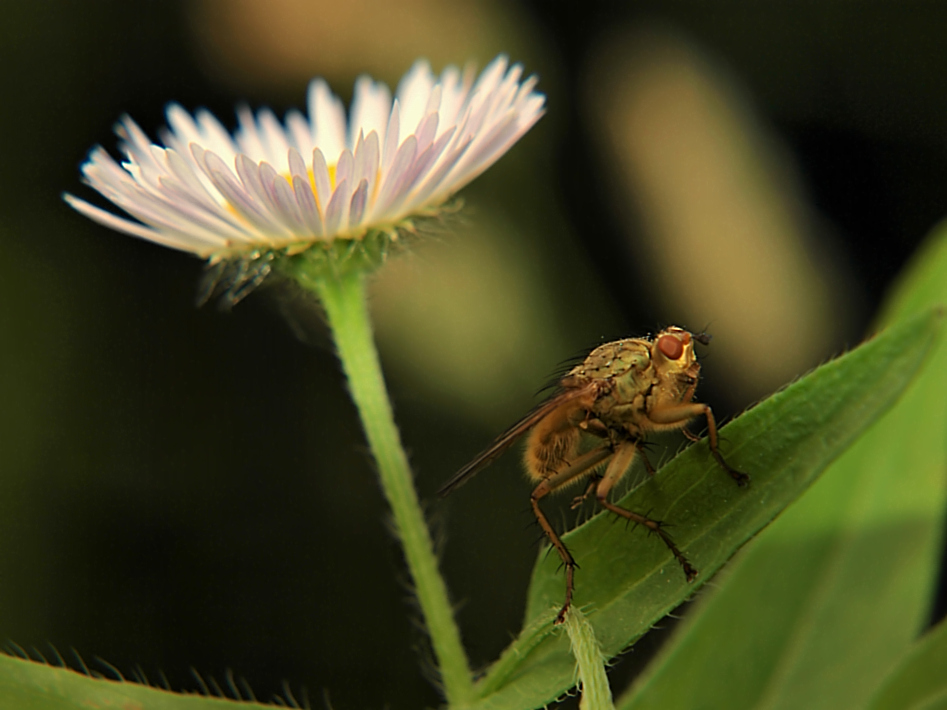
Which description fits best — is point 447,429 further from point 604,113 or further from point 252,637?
point 604,113

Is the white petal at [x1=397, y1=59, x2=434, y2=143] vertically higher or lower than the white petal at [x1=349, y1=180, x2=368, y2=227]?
higher

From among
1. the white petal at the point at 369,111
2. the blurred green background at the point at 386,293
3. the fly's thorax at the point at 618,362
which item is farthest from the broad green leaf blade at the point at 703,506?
the blurred green background at the point at 386,293

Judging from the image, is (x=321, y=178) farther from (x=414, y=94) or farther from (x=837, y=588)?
(x=837, y=588)

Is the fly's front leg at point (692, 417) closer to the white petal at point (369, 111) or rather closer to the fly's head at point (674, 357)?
the fly's head at point (674, 357)

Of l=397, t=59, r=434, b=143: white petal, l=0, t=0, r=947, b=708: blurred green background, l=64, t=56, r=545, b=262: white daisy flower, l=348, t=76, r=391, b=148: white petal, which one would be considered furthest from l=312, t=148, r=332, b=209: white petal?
l=0, t=0, r=947, b=708: blurred green background

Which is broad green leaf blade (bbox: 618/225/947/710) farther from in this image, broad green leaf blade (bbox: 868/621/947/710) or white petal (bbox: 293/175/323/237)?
white petal (bbox: 293/175/323/237)

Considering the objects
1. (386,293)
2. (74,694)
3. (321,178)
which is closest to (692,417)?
(321,178)
